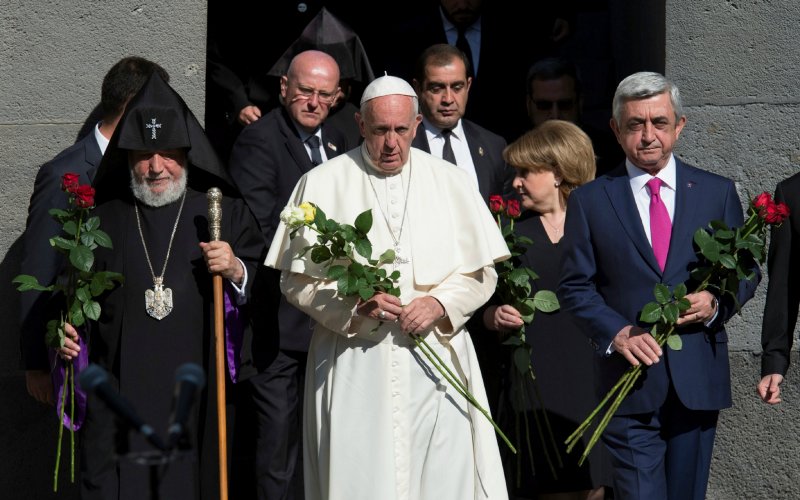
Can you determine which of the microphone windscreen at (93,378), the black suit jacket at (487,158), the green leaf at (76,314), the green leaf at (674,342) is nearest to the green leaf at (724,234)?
the green leaf at (674,342)

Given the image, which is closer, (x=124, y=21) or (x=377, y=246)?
(x=377, y=246)

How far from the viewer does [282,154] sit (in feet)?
24.0

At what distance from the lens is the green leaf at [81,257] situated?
20.7 ft

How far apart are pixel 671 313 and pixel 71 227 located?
2.56 meters

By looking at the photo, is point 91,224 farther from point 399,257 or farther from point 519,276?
point 519,276

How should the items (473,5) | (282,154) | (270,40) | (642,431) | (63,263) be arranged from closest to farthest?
(642,431) < (63,263) < (282,154) < (473,5) < (270,40)

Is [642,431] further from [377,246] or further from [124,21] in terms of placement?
[124,21]

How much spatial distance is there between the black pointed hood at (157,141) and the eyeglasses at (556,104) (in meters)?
1.94

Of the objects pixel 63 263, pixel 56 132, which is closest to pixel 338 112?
pixel 56 132

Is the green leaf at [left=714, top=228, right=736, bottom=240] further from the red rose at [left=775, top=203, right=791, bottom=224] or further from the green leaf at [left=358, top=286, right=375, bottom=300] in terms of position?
the green leaf at [left=358, top=286, right=375, bottom=300]

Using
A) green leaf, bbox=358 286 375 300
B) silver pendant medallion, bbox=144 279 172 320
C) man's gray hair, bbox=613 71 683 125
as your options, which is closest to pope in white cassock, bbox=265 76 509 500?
green leaf, bbox=358 286 375 300

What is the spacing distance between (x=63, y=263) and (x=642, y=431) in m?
2.62

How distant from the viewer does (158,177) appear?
260 inches

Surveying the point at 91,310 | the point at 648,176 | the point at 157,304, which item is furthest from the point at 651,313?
the point at 91,310
